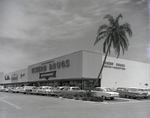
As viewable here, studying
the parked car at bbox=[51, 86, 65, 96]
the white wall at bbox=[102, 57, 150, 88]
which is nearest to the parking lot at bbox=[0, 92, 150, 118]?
the parked car at bbox=[51, 86, 65, 96]

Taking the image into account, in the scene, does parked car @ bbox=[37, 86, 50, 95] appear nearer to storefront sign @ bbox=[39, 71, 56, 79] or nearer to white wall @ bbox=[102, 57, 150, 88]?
storefront sign @ bbox=[39, 71, 56, 79]

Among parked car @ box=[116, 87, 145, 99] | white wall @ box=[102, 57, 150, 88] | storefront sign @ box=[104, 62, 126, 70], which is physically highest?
storefront sign @ box=[104, 62, 126, 70]

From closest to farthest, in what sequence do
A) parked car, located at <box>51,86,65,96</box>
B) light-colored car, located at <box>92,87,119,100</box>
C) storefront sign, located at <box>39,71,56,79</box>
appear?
light-colored car, located at <box>92,87,119,100</box> < parked car, located at <box>51,86,65,96</box> < storefront sign, located at <box>39,71,56,79</box>

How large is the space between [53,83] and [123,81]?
18198 millimetres

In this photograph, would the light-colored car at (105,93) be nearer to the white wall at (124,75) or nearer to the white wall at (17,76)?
the white wall at (124,75)

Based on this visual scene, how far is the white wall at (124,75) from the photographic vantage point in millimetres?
41219

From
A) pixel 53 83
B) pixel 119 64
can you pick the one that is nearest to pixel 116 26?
pixel 119 64

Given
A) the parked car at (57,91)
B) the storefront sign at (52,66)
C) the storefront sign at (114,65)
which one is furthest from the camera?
the storefront sign at (52,66)

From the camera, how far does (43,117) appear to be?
411 inches

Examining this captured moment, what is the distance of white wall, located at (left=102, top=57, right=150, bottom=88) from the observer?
41219 mm

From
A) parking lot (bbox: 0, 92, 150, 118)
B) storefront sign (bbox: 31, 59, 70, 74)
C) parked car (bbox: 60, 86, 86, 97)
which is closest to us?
parking lot (bbox: 0, 92, 150, 118)

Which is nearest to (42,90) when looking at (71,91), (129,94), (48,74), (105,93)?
(71,91)

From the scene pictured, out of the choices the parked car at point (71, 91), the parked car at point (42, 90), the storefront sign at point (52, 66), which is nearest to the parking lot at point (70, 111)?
the parked car at point (71, 91)

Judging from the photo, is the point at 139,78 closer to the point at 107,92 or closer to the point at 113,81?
the point at 113,81
